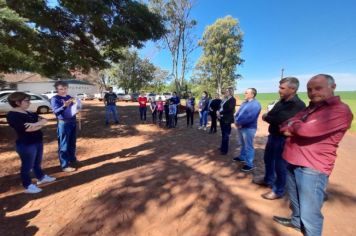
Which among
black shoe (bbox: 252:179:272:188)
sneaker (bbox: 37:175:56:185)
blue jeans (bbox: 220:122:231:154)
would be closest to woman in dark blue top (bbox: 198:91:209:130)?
blue jeans (bbox: 220:122:231:154)

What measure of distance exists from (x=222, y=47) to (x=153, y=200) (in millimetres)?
38039

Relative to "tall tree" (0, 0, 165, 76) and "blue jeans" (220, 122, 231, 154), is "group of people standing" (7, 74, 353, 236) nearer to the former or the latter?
"blue jeans" (220, 122, 231, 154)

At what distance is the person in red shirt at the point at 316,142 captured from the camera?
2.26 meters

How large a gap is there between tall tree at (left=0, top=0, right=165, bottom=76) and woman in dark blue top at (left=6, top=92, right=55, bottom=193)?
367 centimetres

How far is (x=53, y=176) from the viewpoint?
482 cm

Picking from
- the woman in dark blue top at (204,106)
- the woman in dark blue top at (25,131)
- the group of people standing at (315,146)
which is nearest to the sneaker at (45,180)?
the woman in dark blue top at (25,131)

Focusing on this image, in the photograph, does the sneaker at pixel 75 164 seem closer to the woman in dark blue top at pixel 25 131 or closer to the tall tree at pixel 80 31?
the woman in dark blue top at pixel 25 131

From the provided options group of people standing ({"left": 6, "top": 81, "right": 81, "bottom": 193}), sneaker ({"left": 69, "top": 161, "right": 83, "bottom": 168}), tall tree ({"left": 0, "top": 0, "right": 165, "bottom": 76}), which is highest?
tall tree ({"left": 0, "top": 0, "right": 165, "bottom": 76})

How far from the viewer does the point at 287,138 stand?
9.50 feet

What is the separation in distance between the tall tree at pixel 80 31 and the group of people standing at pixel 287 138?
3653 millimetres

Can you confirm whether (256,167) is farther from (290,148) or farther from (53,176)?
(53,176)

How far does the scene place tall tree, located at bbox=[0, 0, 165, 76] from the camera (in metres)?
8.04

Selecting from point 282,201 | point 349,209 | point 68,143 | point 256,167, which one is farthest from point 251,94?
point 68,143

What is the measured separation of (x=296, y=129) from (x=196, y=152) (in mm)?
4447
